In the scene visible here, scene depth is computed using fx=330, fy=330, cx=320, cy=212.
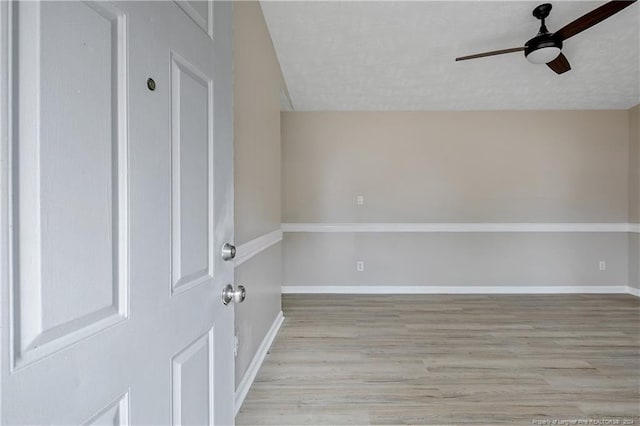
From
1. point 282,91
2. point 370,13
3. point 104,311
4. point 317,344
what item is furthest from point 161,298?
point 282,91

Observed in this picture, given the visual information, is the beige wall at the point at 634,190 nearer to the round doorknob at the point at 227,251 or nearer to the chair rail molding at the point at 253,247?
the chair rail molding at the point at 253,247

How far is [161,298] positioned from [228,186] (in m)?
0.43

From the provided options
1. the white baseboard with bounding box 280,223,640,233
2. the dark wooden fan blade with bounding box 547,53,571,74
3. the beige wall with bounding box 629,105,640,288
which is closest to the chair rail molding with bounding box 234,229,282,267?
the white baseboard with bounding box 280,223,640,233

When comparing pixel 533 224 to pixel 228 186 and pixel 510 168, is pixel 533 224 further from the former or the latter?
pixel 228 186

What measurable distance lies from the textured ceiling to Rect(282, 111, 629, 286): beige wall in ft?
0.83

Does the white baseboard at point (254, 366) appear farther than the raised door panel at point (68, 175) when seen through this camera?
Yes

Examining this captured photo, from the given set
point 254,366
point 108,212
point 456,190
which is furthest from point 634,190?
point 108,212

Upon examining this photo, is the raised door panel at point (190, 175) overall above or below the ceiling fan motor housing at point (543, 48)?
below

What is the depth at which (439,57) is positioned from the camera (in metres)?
3.04

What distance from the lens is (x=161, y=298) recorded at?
2.20 feet

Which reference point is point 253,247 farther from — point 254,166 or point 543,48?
point 543,48

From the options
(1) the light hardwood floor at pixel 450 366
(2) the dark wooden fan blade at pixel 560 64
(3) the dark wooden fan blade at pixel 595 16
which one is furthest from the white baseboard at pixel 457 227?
(3) the dark wooden fan blade at pixel 595 16

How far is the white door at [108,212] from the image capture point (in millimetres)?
393

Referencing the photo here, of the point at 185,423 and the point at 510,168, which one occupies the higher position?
the point at 510,168
